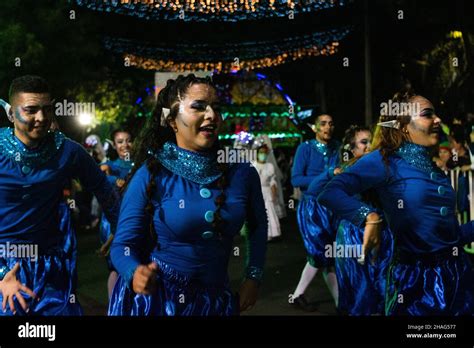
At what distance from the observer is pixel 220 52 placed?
2755cm

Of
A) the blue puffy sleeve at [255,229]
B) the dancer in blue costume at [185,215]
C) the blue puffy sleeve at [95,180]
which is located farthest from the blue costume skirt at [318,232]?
the dancer in blue costume at [185,215]

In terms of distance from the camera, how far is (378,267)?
24.4 feet

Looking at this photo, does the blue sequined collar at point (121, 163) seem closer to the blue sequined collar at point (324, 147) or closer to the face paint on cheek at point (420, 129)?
the blue sequined collar at point (324, 147)

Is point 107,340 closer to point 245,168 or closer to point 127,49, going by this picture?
point 245,168

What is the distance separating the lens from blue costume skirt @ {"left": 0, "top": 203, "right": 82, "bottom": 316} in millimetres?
4520

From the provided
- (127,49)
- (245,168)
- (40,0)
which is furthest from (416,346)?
(127,49)

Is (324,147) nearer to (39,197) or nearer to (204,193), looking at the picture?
(39,197)

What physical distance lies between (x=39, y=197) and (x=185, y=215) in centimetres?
130

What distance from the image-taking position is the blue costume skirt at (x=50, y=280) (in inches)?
178

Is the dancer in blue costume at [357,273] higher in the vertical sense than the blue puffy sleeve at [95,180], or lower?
lower

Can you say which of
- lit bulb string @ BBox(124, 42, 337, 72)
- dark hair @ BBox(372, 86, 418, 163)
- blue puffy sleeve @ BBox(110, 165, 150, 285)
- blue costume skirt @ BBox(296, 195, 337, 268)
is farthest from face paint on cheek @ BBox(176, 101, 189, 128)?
lit bulb string @ BBox(124, 42, 337, 72)

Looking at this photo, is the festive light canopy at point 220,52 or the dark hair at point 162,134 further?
the festive light canopy at point 220,52

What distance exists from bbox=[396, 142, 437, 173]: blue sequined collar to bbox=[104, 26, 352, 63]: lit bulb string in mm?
19448

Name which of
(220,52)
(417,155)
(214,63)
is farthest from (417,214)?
(214,63)
